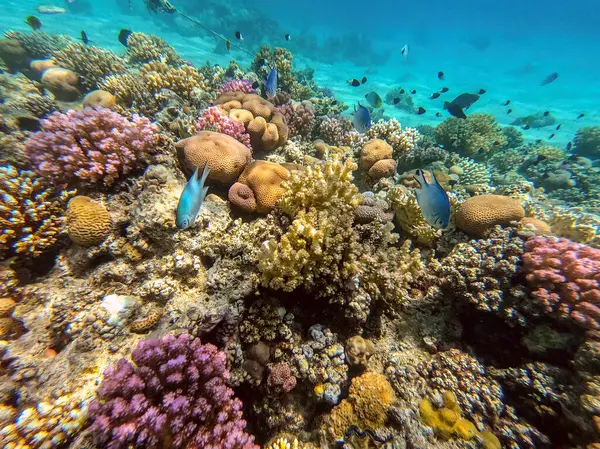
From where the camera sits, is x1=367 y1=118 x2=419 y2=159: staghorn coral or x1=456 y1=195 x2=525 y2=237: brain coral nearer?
x1=456 y1=195 x2=525 y2=237: brain coral

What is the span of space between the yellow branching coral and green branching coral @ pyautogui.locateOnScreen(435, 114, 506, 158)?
11.5m

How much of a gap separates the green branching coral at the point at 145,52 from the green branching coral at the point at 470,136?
1095 cm

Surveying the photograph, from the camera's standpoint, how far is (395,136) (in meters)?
6.80

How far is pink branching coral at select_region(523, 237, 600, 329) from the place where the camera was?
9.12 feet

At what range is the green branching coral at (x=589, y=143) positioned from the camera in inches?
487

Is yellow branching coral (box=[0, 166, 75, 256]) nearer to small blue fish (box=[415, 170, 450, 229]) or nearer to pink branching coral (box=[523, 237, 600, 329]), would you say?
small blue fish (box=[415, 170, 450, 229])

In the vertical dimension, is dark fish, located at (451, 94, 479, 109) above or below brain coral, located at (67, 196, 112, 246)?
above

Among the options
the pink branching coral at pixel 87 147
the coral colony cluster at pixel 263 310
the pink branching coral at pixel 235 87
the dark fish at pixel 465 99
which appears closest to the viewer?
the coral colony cluster at pixel 263 310

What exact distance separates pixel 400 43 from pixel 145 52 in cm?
8062

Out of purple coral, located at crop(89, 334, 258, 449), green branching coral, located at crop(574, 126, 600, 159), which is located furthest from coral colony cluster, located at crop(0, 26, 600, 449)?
green branching coral, located at crop(574, 126, 600, 159)

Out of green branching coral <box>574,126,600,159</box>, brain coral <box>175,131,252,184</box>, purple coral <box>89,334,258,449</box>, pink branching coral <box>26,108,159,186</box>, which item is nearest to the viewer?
purple coral <box>89,334,258,449</box>

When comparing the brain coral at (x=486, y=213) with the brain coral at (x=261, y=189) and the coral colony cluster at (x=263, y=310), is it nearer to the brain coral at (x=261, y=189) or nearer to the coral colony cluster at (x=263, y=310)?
the coral colony cluster at (x=263, y=310)

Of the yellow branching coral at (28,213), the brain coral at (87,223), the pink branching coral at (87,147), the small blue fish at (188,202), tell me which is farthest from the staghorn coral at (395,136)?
the yellow branching coral at (28,213)

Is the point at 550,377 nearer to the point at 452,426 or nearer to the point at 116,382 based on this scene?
the point at 452,426
